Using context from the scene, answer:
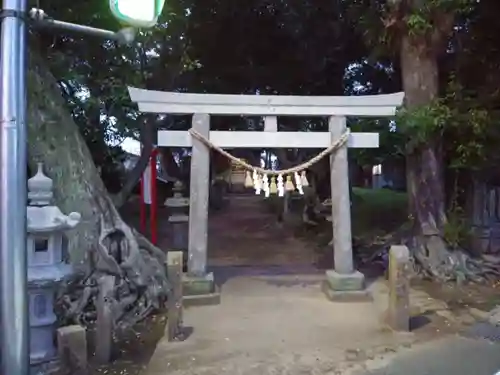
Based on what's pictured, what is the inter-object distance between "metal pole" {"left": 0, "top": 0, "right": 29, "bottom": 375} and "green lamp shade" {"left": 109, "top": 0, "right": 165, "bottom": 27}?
1.53 feet

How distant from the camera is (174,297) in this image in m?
5.70

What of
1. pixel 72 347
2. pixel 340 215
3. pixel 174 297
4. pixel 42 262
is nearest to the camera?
pixel 72 347

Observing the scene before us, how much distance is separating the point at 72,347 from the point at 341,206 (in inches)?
182

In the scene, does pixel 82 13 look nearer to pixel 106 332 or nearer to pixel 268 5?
pixel 106 332

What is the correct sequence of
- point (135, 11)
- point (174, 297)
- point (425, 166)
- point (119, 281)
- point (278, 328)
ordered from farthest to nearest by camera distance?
point (425, 166) < point (119, 281) < point (278, 328) < point (174, 297) < point (135, 11)

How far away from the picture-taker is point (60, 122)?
7254 millimetres

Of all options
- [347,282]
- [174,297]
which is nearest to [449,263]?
[347,282]

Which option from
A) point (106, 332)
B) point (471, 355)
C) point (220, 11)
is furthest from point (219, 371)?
point (220, 11)

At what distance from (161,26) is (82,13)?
203 cm

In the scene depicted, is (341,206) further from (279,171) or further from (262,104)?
(262,104)

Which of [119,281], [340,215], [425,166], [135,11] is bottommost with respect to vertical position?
[119,281]

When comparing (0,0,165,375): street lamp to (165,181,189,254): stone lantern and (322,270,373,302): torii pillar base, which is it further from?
(165,181,189,254): stone lantern

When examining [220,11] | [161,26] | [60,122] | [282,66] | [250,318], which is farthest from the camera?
[282,66]

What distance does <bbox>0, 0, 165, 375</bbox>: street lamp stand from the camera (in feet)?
8.12
